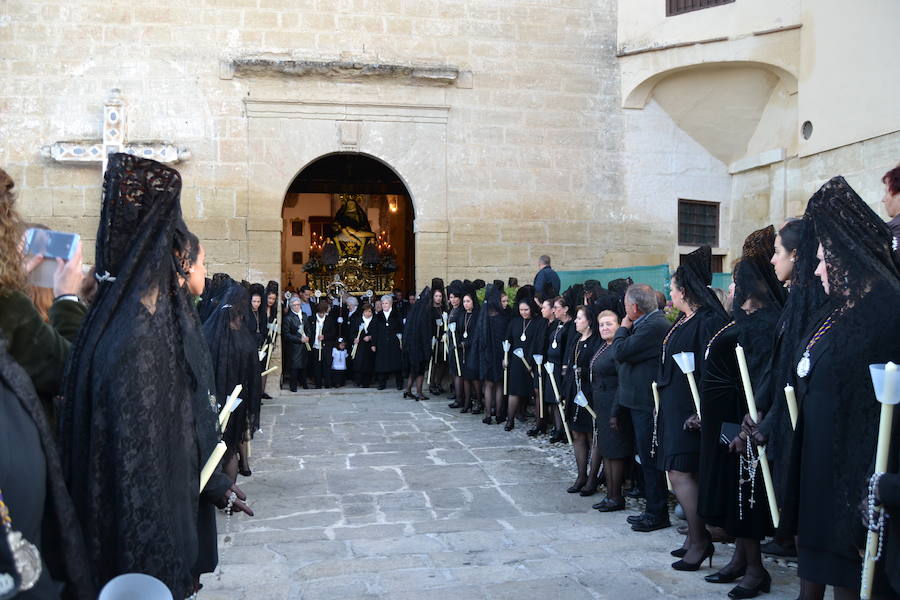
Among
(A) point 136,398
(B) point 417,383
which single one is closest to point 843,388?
(A) point 136,398

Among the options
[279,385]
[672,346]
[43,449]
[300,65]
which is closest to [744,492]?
[672,346]

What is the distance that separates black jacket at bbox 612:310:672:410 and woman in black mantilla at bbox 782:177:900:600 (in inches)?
97.8

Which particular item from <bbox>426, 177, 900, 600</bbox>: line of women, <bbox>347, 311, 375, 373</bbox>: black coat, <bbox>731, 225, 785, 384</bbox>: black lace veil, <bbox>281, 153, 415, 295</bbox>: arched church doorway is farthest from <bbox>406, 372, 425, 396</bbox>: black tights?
<bbox>731, 225, 785, 384</bbox>: black lace veil

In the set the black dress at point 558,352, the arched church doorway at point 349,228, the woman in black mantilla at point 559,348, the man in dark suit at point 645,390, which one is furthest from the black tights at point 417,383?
the man in dark suit at point 645,390

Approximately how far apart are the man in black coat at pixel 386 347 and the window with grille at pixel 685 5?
7226 millimetres

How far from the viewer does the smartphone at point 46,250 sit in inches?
109

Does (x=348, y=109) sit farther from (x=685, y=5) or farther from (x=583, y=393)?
(x=583, y=393)

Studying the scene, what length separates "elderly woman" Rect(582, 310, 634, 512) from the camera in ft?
20.8

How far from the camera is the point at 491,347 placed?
35.8 ft

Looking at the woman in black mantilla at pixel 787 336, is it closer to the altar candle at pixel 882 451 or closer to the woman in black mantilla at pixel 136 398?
the altar candle at pixel 882 451

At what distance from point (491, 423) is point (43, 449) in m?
8.91

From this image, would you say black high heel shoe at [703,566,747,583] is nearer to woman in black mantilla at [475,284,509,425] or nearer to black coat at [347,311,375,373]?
woman in black mantilla at [475,284,509,425]

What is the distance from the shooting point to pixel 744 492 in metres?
4.62

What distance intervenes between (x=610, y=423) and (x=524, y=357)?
382 cm
